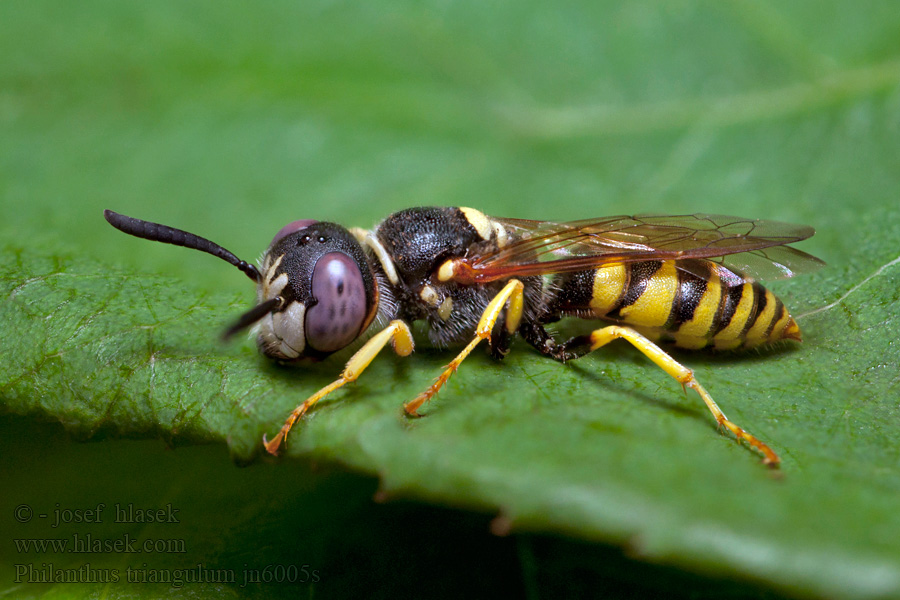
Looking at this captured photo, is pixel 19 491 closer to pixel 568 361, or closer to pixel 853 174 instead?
pixel 568 361

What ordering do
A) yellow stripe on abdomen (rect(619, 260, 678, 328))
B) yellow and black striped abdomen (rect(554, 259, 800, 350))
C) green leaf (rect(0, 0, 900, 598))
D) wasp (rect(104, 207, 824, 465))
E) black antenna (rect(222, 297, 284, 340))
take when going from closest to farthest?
green leaf (rect(0, 0, 900, 598))
black antenna (rect(222, 297, 284, 340))
wasp (rect(104, 207, 824, 465))
yellow and black striped abdomen (rect(554, 259, 800, 350))
yellow stripe on abdomen (rect(619, 260, 678, 328))

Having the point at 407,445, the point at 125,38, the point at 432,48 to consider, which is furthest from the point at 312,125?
the point at 407,445

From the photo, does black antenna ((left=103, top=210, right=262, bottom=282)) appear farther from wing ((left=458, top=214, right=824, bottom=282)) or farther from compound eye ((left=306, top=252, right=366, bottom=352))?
wing ((left=458, top=214, right=824, bottom=282))

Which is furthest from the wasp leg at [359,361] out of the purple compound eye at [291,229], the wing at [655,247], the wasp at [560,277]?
the purple compound eye at [291,229]

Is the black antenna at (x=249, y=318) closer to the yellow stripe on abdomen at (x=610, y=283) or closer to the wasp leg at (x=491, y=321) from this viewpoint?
the wasp leg at (x=491, y=321)

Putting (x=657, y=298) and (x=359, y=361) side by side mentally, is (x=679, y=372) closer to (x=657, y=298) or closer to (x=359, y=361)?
(x=657, y=298)

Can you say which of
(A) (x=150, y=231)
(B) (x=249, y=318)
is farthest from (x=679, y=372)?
(A) (x=150, y=231)

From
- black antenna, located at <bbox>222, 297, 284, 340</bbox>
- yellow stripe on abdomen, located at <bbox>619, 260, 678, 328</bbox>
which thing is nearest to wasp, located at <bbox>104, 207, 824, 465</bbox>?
yellow stripe on abdomen, located at <bbox>619, 260, 678, 328</bbox>
